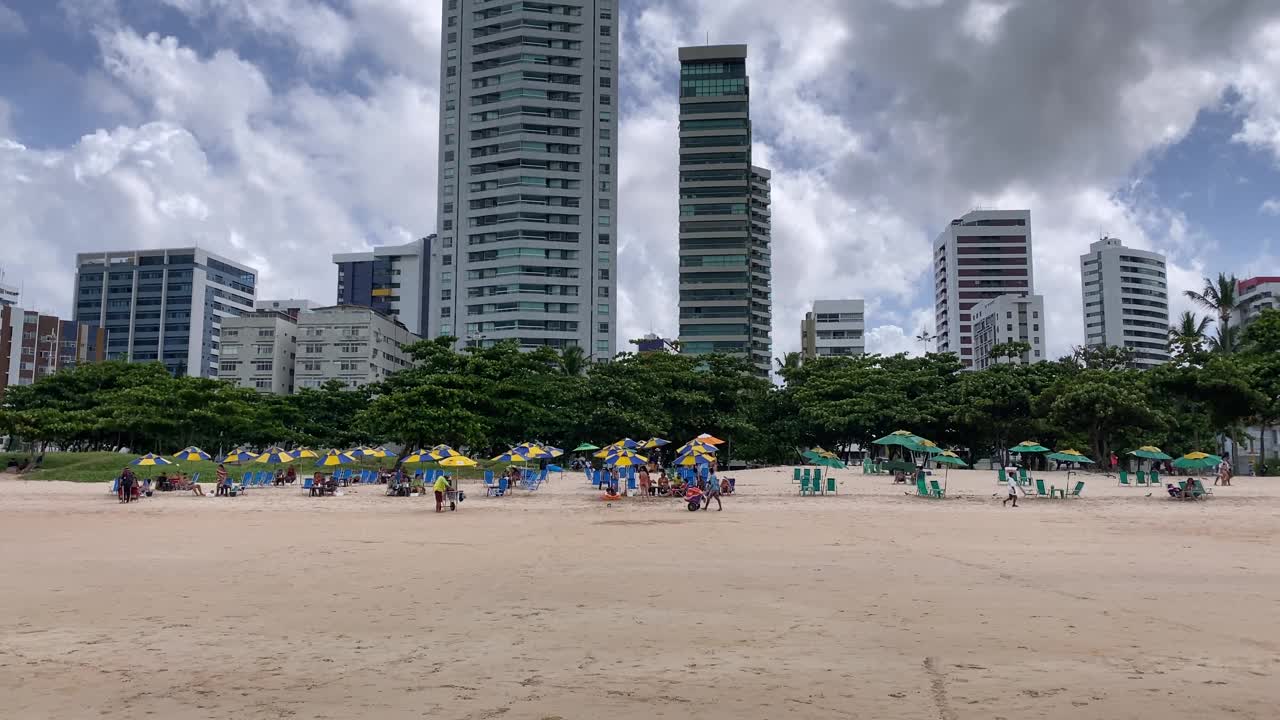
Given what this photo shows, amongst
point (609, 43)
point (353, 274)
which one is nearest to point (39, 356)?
point (353, 274)

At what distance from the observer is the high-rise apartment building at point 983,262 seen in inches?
5664

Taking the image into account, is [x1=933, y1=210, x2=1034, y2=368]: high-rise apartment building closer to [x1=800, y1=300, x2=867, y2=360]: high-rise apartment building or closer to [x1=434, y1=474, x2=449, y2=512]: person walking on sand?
[x1=800, y1=300, x2=867, y2=360]: high-rise apartment building

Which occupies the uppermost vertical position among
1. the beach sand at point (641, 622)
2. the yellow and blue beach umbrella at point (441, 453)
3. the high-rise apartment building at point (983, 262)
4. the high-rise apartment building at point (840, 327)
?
the high-rise apartment building at point (983, 262)

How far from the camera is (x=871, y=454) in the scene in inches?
2208

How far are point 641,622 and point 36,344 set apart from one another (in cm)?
12556

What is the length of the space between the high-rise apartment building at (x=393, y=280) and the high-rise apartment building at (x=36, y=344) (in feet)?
119

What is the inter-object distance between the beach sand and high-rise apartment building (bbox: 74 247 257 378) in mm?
122208

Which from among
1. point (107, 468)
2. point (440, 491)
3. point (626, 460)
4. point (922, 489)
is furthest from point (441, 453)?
point (107, 468)

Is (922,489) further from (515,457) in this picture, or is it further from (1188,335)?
(1188,335)

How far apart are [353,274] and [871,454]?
3985 inches

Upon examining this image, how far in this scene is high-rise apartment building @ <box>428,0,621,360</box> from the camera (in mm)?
99812

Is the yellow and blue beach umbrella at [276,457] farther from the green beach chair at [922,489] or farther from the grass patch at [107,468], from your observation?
the green beach chair at [922,489]

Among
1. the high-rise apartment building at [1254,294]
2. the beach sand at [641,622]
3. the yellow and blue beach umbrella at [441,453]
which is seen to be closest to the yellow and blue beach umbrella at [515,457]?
the yellow and blue beach umbrella at [441,453]

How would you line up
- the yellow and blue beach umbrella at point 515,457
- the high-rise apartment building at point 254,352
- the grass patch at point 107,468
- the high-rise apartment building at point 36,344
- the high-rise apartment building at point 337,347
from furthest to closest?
the high-rise apartment building at point 36,344
the high-rise apartment building at point 254,352
the high-rise apartment building at point 337,347
the grass patch at point 107,468
the yellow and blue beach umbrella at point 515,457
